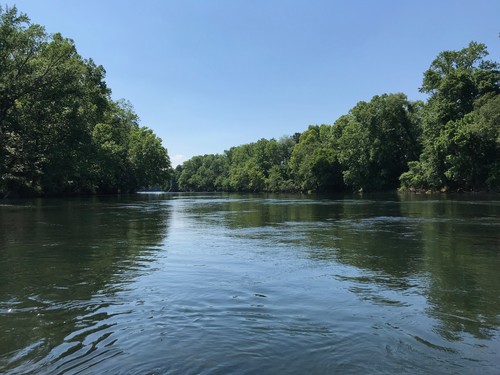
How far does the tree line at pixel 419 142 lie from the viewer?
213 ft

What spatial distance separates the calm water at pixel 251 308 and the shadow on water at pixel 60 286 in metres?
0.03

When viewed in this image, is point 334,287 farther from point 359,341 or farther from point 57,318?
point 57,318

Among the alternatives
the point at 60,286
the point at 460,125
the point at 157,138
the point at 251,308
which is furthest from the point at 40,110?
the point at 157,138

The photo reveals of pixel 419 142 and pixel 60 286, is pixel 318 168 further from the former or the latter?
pixel 60 286

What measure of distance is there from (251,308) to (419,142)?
93.5 meters

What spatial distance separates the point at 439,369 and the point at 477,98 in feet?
254

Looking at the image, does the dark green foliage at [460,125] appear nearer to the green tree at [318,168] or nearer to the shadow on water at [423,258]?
the green tree at [318,168]

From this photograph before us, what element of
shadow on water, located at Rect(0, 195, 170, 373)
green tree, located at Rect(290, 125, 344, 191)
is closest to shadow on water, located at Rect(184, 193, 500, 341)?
shadow on water, located at Rect(0, 195, 170, 373)

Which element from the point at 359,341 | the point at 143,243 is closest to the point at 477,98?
the point at 143,243

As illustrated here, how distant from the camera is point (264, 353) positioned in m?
5.35

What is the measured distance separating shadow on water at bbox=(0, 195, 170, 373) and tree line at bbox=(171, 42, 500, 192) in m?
58.0

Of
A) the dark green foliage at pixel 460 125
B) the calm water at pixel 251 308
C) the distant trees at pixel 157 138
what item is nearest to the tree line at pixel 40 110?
the distant trees at pixel 157 138

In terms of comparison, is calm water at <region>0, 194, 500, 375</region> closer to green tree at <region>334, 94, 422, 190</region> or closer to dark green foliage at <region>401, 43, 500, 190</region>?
dark green foliage at <region>401, 43, 500, 190</region>

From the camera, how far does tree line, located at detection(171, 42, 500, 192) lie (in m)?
65.1
